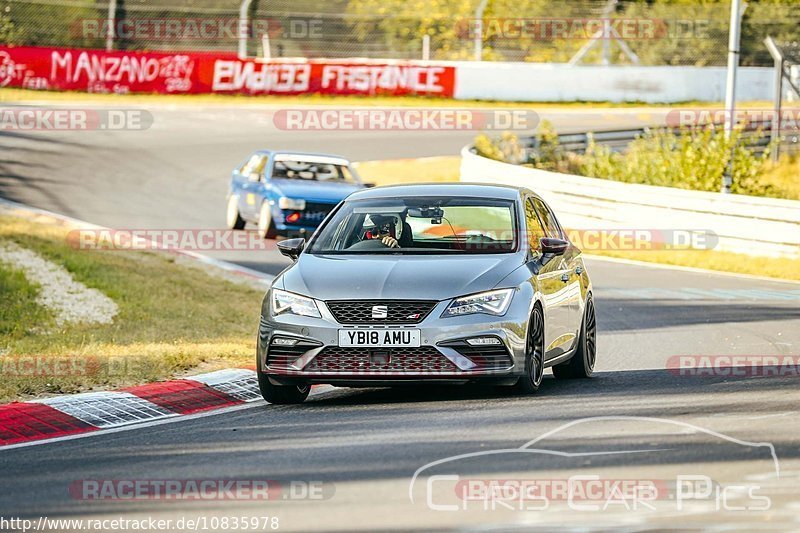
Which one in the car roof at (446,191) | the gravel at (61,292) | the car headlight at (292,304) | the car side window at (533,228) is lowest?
the gravel at (61,292)

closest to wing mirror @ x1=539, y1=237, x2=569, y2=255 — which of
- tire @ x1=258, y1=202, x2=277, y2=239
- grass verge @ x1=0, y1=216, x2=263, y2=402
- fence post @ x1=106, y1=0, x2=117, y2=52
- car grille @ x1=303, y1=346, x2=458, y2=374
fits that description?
car grille @ x1=303, y1=346, x2=458, y2=374

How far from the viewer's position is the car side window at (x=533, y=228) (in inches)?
403

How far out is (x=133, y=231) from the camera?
23.2 metres

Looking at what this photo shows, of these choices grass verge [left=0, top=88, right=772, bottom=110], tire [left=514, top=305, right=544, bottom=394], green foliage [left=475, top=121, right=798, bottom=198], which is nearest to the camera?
tire [left=514, top=305, right=544, bottom=394]

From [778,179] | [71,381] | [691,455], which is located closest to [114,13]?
[778,179]

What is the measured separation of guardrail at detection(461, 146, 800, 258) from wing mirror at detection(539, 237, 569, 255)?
37.4 feet

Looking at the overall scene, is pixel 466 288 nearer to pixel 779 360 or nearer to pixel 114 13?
pixel 779 360

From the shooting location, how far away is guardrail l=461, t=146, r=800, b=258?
21.0 metres
